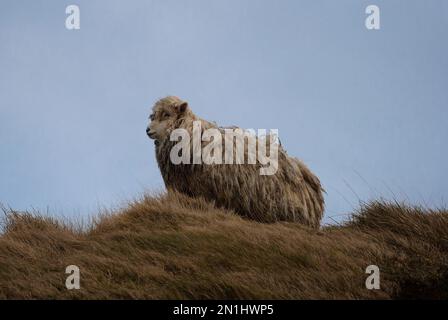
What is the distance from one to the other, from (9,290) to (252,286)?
3295 mm

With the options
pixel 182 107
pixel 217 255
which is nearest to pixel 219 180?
pixel 182 107

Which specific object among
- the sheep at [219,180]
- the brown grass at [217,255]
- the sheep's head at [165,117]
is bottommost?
the brown grass at [217,255]

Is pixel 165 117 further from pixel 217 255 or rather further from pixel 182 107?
pixel 217 255

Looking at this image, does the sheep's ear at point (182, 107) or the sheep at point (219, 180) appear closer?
the sheep at point (219, 180)

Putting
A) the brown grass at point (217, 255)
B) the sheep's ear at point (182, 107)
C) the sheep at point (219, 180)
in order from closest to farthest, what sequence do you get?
the brown grass at point (217, 255) < the sheep at point (219, 180) < the sheep's ear at point (182, 107)

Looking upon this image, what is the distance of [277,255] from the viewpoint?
910cm

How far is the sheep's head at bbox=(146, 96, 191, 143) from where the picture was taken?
1134 centimetres

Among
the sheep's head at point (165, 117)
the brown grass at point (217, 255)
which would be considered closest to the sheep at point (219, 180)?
the sheep's head at point (165, 117)

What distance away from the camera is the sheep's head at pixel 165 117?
37.2 ft

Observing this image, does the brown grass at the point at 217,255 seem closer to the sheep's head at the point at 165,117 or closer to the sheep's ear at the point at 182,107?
the sheep's head at the point at 165,117

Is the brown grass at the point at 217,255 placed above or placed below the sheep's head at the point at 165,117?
below

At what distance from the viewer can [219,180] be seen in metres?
11.2
